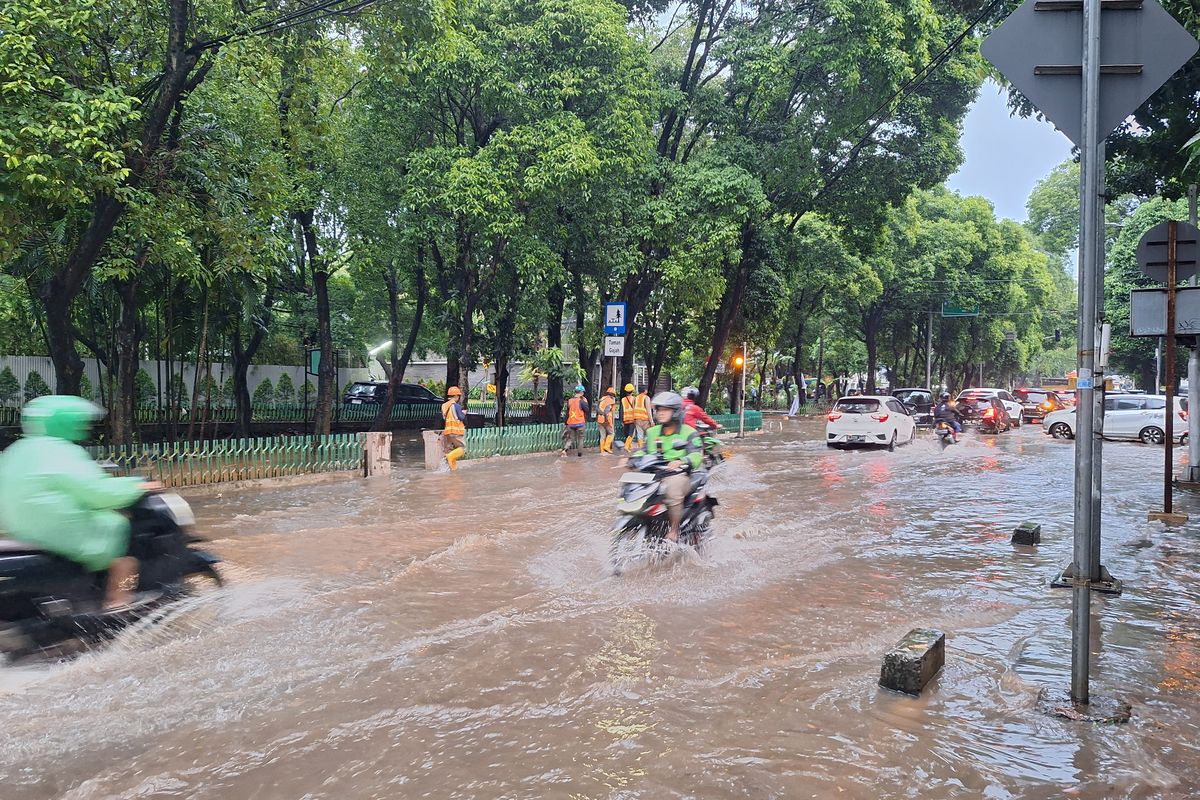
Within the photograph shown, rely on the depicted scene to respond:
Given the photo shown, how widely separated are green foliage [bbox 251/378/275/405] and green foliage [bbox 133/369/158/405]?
3400 mm

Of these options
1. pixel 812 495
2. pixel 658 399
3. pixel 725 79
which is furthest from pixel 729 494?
pixel 725 79

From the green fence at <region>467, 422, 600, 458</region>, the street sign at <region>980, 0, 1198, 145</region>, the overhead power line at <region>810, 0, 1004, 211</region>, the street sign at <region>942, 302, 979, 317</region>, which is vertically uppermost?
A: the overhead power line at <region>810, 0, 1004, 211</region>

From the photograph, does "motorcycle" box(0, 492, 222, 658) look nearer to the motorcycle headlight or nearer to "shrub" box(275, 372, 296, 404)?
the motorcycle headlight

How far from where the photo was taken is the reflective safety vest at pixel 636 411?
62.4 feet

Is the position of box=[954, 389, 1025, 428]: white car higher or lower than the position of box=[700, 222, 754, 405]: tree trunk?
lower

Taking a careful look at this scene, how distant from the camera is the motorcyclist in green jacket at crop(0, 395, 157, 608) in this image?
451cm

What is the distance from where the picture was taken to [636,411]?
19.1 meters

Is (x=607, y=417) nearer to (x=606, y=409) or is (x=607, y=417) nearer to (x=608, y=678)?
(x=606, y=409)

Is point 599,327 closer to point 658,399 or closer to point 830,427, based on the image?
point 830,427

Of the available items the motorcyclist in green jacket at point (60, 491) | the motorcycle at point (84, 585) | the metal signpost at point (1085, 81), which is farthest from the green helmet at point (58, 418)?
the metal signpost at point (1085, 81)

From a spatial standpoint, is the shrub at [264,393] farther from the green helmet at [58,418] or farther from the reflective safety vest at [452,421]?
the green helmet at [58,418]

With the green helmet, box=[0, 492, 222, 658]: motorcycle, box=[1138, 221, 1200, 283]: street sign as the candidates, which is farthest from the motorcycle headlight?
box=[1138, 221, 1200, 283]: street sign

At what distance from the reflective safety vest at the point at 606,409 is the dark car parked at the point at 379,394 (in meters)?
13.2

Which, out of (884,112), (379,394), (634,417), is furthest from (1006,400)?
(379,394)
